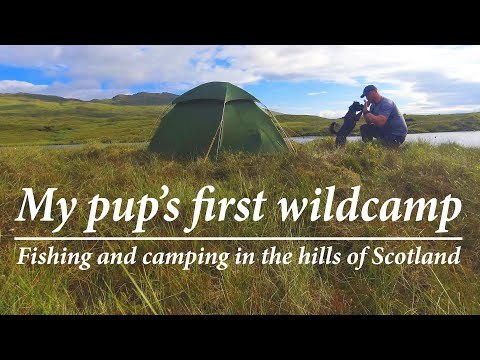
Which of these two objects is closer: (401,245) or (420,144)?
(401,245)

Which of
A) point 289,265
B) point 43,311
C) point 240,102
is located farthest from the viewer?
point 240,102

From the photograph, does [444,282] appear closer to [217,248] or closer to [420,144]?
[217,248]

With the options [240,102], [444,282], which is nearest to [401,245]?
[444,282]

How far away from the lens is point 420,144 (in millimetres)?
8297

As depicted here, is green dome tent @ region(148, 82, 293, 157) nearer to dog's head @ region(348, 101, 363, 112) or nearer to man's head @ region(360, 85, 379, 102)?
dog's head @ region(348, 101, 363, 112)

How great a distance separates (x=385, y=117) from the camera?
26.2 ft

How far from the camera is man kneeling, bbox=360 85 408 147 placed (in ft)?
26.2

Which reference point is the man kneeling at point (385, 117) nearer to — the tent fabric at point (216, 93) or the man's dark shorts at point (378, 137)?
the man's dark shorts at point (378, 137)

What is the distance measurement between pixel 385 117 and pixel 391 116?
9.4 inches

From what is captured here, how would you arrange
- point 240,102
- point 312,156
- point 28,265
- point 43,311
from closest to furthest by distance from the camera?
point 43,311, point 28,265, point 312,156, point 240,102

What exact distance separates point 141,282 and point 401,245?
2192mm

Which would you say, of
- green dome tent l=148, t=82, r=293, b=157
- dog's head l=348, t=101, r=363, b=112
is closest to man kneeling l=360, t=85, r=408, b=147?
dog's head l=348, t=101, r=363, b=112

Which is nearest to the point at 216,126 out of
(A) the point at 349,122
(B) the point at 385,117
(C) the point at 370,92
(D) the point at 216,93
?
(D) the point at 216,93

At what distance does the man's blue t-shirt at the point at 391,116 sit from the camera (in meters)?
8.03
